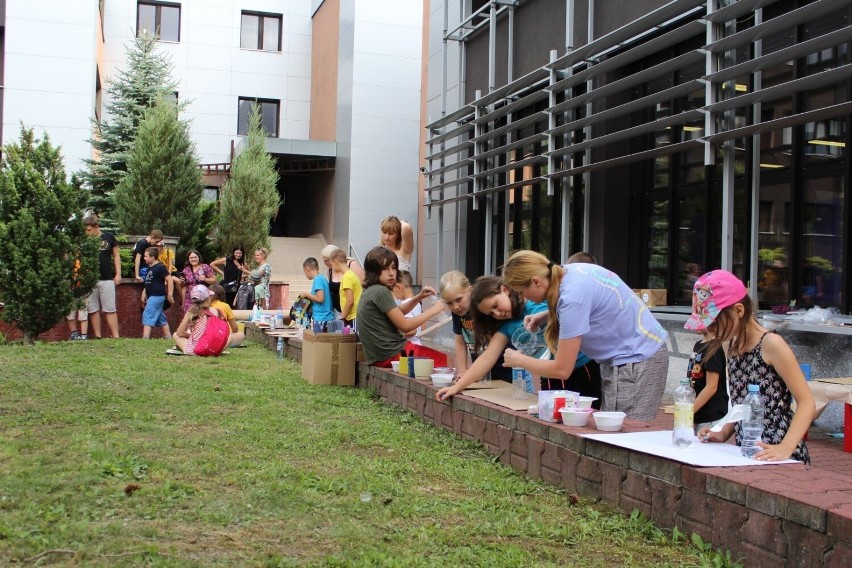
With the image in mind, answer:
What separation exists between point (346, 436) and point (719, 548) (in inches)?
129

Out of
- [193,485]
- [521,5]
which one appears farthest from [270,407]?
[521,5]

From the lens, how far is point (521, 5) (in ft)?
45.5

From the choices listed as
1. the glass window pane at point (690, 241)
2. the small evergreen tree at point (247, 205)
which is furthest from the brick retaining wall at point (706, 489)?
the small evergreen tree at point (247, 205)

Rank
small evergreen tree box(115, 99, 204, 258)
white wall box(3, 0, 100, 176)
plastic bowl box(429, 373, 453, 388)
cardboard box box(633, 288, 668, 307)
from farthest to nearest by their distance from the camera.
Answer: white wall box(3, 0, 100, 176) → small evergreen tree box(115, 99, 204, 258) → cardboard box box(633, 288, 668, 307) → plastic bowl box(429, 373, 453, 388)

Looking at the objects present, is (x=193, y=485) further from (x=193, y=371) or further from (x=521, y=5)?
(x=521, y=5)

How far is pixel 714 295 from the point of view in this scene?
4.01 metres

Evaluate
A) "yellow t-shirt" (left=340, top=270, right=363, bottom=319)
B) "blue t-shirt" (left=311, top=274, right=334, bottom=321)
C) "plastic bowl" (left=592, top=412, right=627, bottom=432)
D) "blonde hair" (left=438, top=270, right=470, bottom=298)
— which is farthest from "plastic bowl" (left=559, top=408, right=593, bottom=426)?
"blue t-shirt" (left=311, top=274, right=334, bottom=321)

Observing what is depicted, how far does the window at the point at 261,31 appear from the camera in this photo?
31.4 m

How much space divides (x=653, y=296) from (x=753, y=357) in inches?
249

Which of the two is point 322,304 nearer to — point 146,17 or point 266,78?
point 266,78

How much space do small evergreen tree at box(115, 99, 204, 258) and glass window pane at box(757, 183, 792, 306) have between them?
644 inches

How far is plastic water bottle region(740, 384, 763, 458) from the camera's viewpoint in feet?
12.8

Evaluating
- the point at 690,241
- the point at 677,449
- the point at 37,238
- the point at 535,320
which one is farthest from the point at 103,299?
the point at 677,449

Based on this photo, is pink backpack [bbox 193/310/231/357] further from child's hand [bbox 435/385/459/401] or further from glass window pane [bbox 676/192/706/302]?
child's hand [bbox 435/385/459/401]
